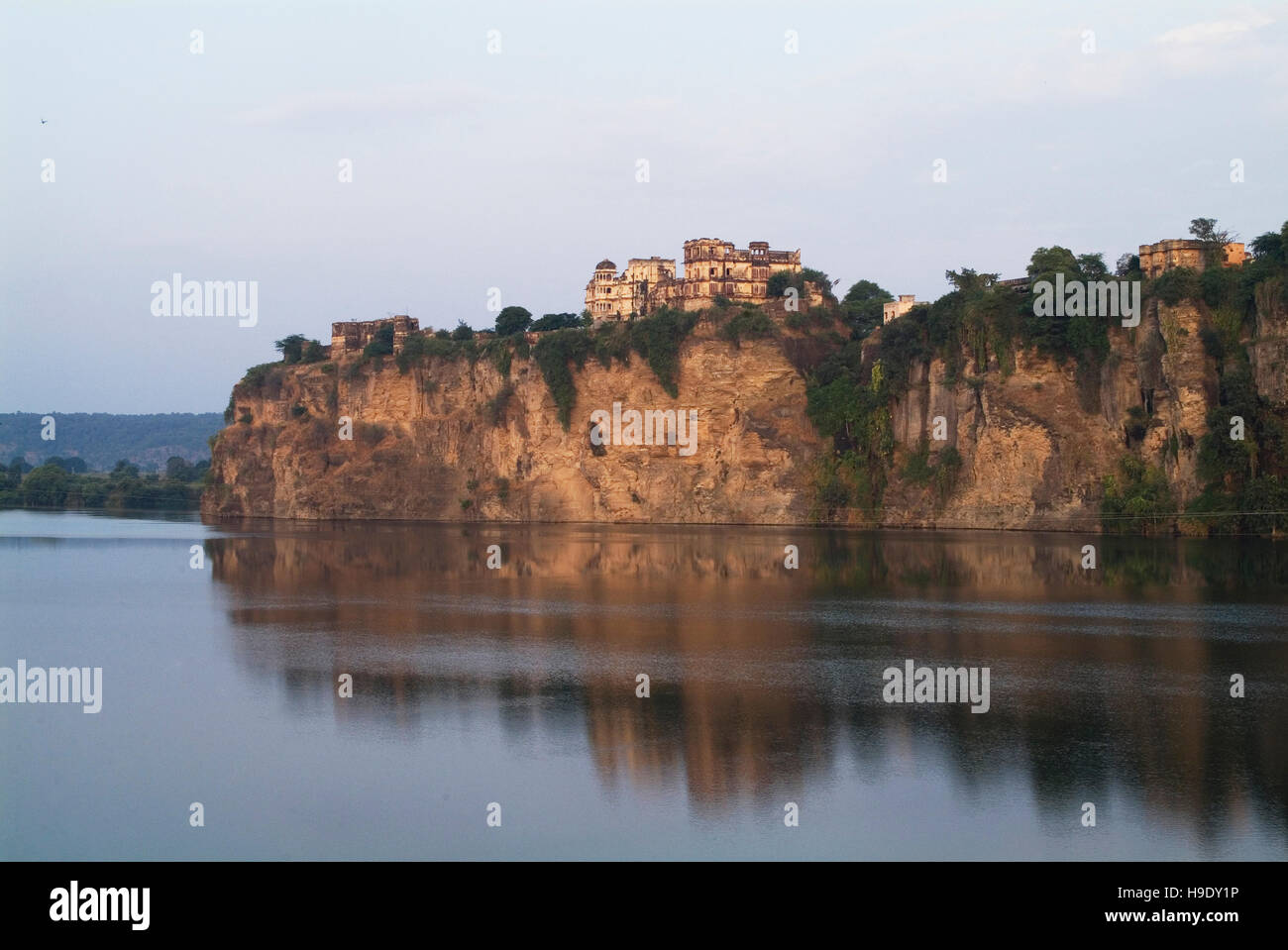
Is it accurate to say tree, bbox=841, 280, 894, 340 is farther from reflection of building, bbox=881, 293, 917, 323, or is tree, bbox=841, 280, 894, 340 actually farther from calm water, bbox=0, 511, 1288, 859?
calm water, bbox=0, 511, 1288, 859

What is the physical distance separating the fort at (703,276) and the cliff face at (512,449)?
25.3ft

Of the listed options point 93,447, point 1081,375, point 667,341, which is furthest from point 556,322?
point 93,447

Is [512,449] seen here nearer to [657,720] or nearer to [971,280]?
[971,280]

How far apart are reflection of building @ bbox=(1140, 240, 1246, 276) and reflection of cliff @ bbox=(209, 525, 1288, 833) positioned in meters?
15.9

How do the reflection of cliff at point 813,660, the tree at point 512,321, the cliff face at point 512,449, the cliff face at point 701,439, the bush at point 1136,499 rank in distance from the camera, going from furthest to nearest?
the tree at point 512,321
the cliff face at point 512,449
the cliff face at point 701,439
the bush at point 1136,499
the reflection of cliff at point 813,660

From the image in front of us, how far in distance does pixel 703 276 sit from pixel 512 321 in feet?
40.6

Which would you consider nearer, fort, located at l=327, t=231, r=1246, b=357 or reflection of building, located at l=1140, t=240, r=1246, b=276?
reflection of building, located at l=1140, t=240, r=1246, b=276

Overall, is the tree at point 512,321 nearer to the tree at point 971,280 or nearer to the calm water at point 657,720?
the tree at point 971,280

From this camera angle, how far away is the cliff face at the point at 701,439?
48906 mm

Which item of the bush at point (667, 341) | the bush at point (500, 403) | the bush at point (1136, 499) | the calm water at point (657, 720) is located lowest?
the calm water at point (657, 720)

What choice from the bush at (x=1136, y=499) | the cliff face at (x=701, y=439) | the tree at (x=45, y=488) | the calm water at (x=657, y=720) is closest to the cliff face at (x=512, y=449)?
the cliff face at (x=701, y=439)

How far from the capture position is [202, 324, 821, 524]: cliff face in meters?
59.9

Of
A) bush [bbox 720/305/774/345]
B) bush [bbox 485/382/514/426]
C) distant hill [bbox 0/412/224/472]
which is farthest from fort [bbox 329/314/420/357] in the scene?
distant hill [bbox 0/412/224/472]
